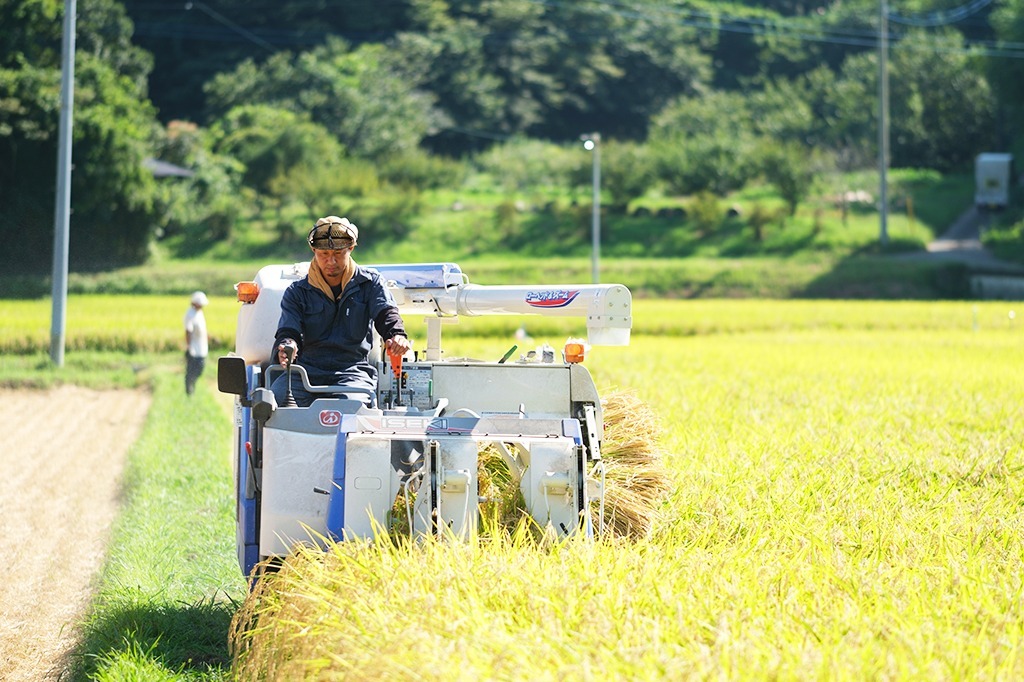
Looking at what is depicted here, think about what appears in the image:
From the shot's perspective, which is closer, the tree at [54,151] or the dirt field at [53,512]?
the dirt field at [53,512]

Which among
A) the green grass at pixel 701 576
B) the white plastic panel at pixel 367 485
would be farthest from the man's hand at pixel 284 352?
the green grass at pixel 701 576

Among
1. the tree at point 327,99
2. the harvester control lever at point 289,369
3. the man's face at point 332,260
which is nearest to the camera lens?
the harvester control lever at point 289,369

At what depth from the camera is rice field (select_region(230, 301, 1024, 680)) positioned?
4320 millimetres

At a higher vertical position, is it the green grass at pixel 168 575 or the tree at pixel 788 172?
the tree at pixel 788 172

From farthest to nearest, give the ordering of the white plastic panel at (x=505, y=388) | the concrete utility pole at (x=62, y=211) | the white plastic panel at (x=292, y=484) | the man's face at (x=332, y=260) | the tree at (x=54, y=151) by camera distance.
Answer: the tree at (x=54, y=151), the concrete utility pole at (x=62, y=211), the white plastic panel at (x=505, y=388), the man's face at (x=332, y=260), the white plastic panel at (x=292, y=484)

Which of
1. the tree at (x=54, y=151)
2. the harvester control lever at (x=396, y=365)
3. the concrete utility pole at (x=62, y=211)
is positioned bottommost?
the harvester control lever at (x=396, y=365)

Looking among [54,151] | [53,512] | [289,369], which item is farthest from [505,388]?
[54,151]

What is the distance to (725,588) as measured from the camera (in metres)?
5.15

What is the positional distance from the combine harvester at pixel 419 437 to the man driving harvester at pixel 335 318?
0.15 m

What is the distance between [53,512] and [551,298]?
18.3 ft

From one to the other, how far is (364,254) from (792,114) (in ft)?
93.4

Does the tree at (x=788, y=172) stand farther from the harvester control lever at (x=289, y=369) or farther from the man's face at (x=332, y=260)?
the harvester control lever at (x=289, y=369)

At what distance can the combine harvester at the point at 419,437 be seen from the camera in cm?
607

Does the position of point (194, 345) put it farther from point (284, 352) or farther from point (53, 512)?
point (284, 352)
